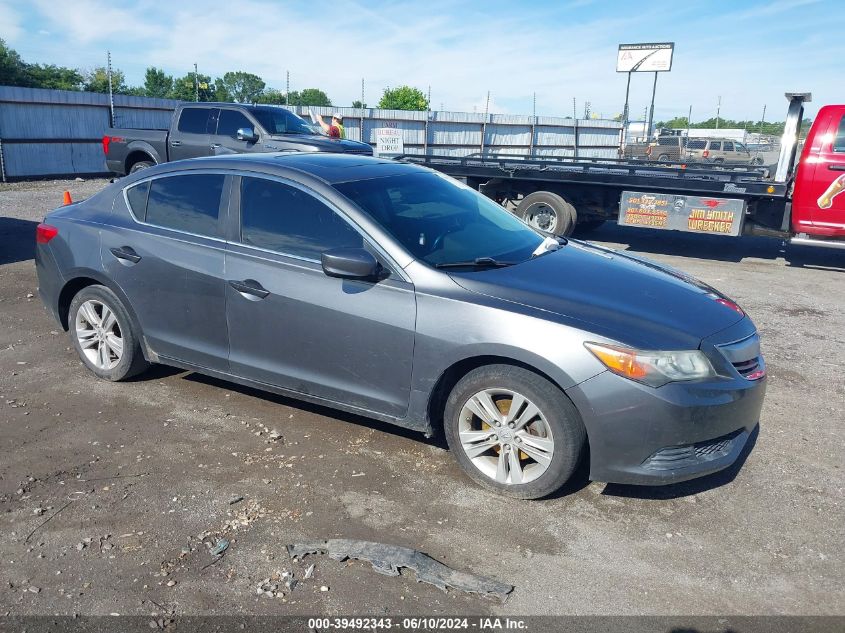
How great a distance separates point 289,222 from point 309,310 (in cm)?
60

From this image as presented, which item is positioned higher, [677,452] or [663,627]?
[677,452]

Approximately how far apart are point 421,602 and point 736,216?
884 centimetres

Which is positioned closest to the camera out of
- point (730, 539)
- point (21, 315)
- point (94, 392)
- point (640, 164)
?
point (730, 539)

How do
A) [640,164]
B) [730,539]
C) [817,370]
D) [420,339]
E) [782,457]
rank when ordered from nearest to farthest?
[730,539] < [420,339] < [782,457] < [817,370] < [640,164]

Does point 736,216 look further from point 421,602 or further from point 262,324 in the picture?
point 421,602

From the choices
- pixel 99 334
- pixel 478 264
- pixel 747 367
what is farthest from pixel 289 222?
pixel 747 367

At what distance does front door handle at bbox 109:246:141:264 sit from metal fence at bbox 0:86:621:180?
44.4ft

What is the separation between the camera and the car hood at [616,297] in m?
3.41

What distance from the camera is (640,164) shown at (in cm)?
1324

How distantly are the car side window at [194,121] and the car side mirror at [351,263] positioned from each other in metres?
10.7

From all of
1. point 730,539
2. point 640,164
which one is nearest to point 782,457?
point 730,539

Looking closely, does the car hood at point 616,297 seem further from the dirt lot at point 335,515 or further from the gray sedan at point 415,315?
the dirt lot at point 335,515

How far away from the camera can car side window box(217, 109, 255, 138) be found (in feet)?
42.8

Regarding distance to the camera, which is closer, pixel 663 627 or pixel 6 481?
pixel 663 627
